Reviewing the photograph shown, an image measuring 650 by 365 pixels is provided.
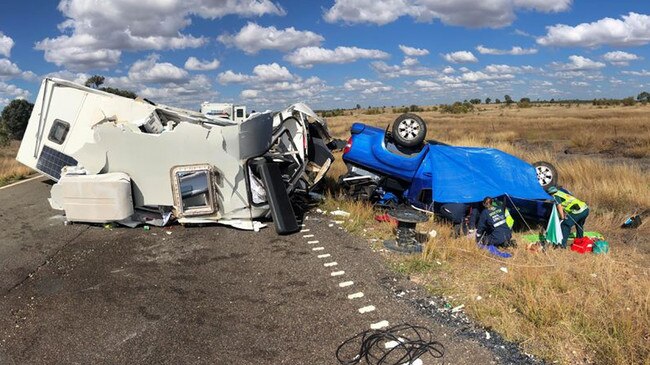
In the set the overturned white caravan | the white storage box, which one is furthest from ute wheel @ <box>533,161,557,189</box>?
the white storage box

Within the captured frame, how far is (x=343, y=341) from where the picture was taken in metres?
4.11

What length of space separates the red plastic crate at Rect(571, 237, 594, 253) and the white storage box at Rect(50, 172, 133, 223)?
7.39m

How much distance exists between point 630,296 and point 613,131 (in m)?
24.2

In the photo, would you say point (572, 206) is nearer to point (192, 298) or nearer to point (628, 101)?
point (192, 298)

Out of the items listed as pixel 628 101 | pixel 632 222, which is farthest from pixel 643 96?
pixel 632 222

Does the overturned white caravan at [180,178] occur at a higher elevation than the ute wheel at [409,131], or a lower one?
lower

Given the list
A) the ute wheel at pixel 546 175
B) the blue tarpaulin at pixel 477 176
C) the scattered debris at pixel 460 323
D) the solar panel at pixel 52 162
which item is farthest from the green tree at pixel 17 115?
the scattered debris at pixel 460 323

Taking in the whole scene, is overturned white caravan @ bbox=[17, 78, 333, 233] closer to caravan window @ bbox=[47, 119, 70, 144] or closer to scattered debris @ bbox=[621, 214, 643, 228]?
caravan window @ bbox=[47, 119, 70, 144]

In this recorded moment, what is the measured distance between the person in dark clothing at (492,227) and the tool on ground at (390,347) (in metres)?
3.19

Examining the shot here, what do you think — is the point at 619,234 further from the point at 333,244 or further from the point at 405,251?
the point at 333,244

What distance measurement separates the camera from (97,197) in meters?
7.82

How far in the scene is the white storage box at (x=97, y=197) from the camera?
770 cm

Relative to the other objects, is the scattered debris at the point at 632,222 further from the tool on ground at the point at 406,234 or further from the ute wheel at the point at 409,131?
the tool on ground at the point at 406,234

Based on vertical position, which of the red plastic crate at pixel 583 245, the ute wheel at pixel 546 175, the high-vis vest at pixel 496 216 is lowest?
the red plastic crate at pixel 583 245
